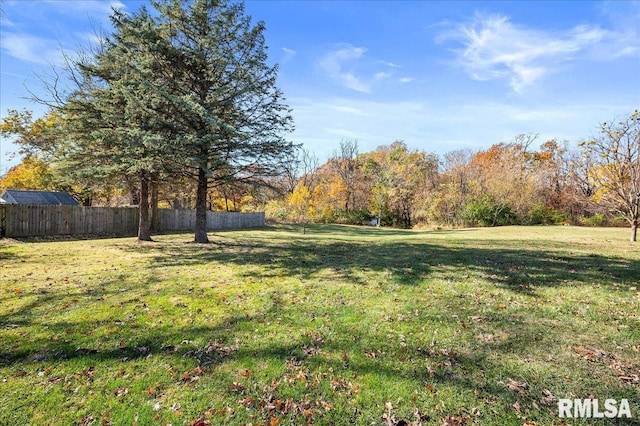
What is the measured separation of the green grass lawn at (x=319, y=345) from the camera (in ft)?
9.77

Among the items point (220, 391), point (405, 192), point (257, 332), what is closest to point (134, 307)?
point (257, 332)

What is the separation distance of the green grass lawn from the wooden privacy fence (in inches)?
343

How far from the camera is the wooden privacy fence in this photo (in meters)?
13.9

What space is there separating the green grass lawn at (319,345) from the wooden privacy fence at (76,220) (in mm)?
8705

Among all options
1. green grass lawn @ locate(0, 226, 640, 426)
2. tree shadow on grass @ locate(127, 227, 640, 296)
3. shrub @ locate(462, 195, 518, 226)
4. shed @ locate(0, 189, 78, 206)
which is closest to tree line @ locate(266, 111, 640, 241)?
shrub @ locate(462, 195, 518, 226)

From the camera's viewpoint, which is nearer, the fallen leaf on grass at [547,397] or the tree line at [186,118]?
the fallen leaf on grass at [547,397]

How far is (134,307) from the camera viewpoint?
5414 mm

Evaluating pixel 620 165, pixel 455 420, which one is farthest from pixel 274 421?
pixel 620 165

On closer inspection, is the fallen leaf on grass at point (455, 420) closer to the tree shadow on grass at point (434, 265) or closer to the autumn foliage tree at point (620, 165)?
the tree shadow on grass at point (434, 265)

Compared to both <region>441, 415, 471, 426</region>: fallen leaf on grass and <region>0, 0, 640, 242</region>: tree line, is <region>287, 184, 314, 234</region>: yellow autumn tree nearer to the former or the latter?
<region>0, 0, 640, 242</region>: tree line

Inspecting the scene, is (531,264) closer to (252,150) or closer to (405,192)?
(252,150)

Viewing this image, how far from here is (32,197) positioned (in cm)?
2389

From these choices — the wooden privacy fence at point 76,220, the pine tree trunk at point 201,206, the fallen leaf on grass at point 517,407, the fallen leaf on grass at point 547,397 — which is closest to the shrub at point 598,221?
the pine tree trunk at point 201,206

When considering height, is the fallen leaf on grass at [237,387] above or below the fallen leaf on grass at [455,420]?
below
